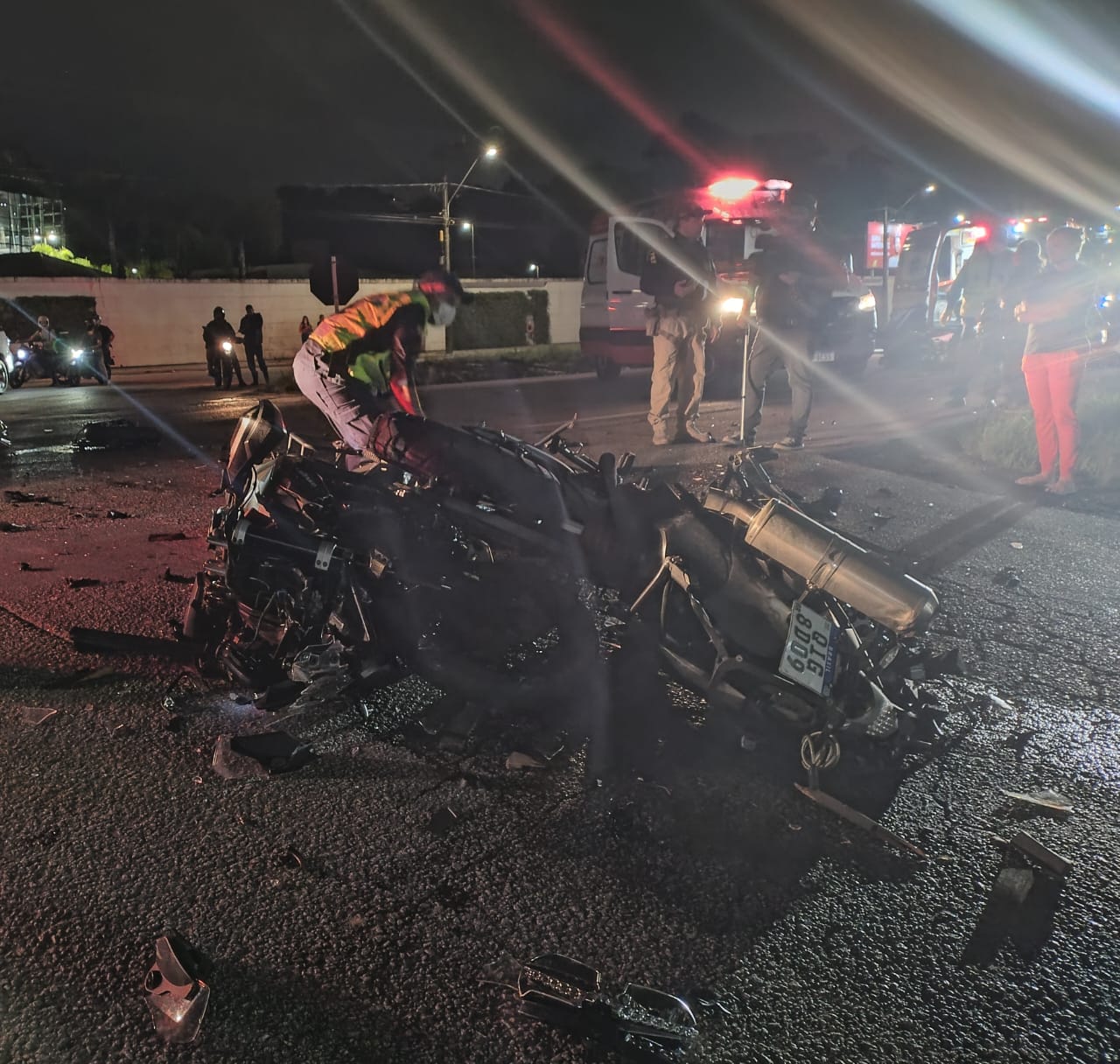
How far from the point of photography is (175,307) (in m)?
26.6

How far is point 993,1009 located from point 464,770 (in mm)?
1843

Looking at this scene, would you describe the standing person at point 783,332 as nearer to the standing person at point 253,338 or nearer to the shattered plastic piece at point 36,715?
the shattered plastic piece at point 36,715

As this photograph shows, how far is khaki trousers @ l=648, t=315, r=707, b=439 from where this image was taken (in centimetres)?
966

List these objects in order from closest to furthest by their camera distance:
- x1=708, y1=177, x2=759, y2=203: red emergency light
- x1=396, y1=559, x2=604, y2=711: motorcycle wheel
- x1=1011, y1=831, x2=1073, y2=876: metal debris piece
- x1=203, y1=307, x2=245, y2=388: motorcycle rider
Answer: x1=1011, y1=831, x2=1073, y2=876: metal debris piece < x1=396, y1=559, x2=604, y2=711: motorcycle wheel < x1=708, y1=177, x2=759, y2=203: red emergency light < x1=203, y1=307, x2=245, y2=388: motorcycle rider

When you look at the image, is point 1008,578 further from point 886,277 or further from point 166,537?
point 886,277

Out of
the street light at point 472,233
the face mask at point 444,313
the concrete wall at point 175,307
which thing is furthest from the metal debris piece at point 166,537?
the street light at point 472,233

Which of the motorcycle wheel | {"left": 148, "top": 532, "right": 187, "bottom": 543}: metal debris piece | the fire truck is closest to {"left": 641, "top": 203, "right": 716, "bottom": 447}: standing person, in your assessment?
the fire truck

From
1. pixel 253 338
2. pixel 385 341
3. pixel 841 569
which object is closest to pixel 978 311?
pixel 385 341

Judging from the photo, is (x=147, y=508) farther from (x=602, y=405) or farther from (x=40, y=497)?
(x=602, y=405)

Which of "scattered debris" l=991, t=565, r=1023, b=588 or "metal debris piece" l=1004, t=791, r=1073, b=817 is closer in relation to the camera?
"metal debris piece" l=1004, t=791, r=1073, b=817

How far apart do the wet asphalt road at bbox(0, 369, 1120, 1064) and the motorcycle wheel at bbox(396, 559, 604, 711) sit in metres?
0.26

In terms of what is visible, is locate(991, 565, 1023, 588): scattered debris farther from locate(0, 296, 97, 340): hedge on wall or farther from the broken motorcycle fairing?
locate(0, 296, 97, 340): hedge on wall

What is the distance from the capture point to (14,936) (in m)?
2.51

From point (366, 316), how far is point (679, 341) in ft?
15.5
